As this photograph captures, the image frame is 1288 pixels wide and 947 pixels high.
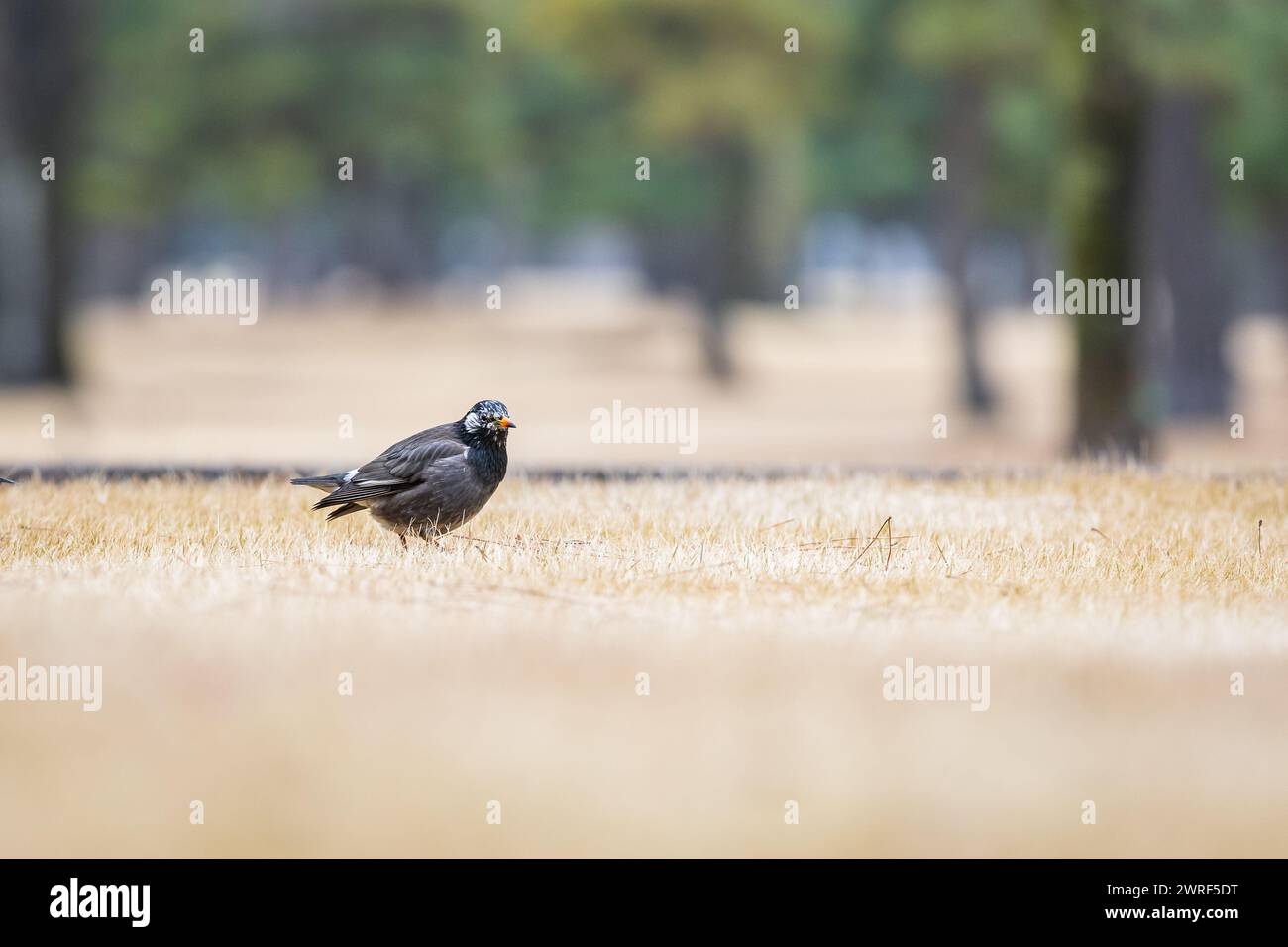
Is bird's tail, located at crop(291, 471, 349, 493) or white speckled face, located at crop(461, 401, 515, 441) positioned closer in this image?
white speckled face, located at crop(461, 401, 515, 441)

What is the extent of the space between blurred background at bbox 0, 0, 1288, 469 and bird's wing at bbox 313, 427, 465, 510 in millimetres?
5559

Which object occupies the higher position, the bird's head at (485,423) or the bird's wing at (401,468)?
the bird's head at (485,423)

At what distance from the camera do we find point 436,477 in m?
7.58

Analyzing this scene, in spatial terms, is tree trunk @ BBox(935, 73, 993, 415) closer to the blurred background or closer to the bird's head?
the blurred background

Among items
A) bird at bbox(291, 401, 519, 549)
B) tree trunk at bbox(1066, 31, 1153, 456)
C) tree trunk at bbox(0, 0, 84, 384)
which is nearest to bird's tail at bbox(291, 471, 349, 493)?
bird at bbox(291, 401, 519, 549)

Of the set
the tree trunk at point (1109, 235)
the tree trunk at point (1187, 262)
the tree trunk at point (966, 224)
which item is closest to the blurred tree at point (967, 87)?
the tree trunk at point (966, 224)

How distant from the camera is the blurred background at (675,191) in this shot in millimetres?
18250

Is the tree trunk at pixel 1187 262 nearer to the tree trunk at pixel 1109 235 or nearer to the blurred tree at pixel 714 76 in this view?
the blurred tree at pixel 714 76

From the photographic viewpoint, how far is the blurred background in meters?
18.2

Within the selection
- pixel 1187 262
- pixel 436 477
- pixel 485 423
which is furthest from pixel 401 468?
pixel 1187 262

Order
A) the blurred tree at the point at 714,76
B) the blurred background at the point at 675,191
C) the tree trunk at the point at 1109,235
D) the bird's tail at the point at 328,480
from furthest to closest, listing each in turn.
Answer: the blurred tree at the point at 714,76 < the blurred background at the point at 675,191 < the tree trunk at the point at 1109,235 < the bird's tail at the point at 328,480

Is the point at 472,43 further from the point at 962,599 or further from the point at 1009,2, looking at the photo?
the point at 962,599

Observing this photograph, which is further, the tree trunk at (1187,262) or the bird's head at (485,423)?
the tree trunk at (1187,262)

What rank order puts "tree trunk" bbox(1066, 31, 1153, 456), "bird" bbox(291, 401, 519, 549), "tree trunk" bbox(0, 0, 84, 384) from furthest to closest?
1. "tree trunk" bbox(0, 0, 84, 384)
2. "tree trunk" bbox(1066, 31, 1153, 456)
3. "bird" bbox(291, 401, 519, 549)
